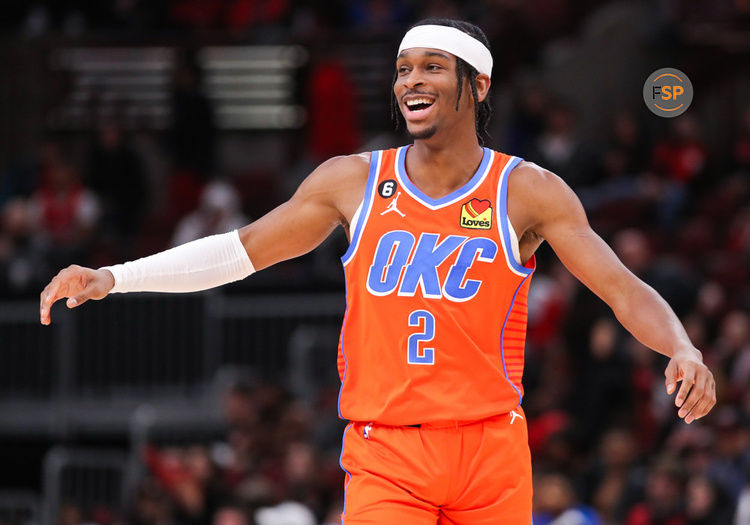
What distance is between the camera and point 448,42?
5.74 metres

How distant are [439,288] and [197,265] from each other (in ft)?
3.73

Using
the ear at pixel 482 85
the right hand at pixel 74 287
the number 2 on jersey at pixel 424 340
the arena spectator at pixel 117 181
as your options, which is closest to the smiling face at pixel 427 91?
the ear at pixel 482 85

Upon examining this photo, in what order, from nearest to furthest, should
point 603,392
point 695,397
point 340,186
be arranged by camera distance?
1. point 695,397
2. point 340,186
3. point 603,392

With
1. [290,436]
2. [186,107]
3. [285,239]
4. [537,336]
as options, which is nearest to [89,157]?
[186,107]

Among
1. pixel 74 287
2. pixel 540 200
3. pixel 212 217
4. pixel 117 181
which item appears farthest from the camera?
pixel 117 181

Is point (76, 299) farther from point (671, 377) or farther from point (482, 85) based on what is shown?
point (671, 377)

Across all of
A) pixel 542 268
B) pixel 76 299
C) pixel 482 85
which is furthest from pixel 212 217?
pixel 76 299

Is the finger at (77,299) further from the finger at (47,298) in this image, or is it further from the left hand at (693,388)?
the left hand at (693,388)

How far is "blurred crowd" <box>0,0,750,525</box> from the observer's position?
438 inches

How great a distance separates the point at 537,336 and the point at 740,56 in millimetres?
6370

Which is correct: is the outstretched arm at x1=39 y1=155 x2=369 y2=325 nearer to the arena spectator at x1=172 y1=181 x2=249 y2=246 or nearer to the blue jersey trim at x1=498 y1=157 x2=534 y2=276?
the blue jersey trim at x1=498 y1=157 x2=534 y2=276

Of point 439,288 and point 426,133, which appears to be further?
point 426,133

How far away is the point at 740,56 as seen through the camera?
17969 millimetres

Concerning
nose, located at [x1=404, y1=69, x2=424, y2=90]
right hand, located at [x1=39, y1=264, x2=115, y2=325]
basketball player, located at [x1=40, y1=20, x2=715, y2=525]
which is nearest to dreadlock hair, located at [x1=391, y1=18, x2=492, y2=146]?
basketball player, located at [x1=40, y1=20, x2=715, y2=525]
